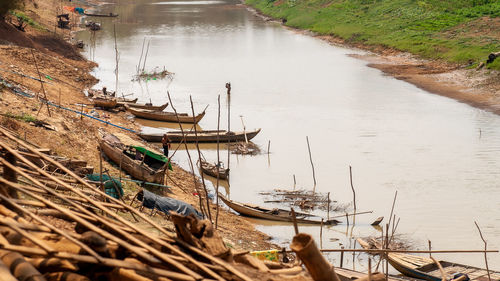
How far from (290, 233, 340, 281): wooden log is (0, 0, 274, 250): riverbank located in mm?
6081

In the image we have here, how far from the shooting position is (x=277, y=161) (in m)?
20.4

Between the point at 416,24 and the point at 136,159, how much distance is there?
33153mm

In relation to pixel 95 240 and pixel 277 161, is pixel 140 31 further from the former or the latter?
pixel 95 240

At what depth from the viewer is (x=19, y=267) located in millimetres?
3490

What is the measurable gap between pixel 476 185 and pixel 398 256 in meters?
6.71

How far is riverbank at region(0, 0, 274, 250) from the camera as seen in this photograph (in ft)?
47.5

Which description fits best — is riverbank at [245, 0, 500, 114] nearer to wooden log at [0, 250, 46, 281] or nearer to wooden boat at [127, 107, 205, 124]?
wooden boat at [127, 107, 205, 124]

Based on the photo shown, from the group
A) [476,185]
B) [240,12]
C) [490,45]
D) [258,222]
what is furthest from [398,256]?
[240,12]

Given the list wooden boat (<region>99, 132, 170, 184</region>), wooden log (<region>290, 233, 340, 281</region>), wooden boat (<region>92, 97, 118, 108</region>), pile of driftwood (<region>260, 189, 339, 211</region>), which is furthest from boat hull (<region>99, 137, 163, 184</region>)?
wooden log (<region>290, 233, 340, 281</region>)

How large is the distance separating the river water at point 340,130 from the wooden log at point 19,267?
10070 mm

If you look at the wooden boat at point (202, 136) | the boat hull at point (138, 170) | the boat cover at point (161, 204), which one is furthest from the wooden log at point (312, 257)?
the wooden boat at point (202, 136)

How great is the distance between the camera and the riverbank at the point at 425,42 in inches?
1249

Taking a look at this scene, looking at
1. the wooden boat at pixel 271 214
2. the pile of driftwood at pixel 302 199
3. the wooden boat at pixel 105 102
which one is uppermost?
the wooden boat at pixel 105 102

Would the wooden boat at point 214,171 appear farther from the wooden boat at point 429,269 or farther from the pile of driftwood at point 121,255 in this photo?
the pile of driftwood at point 121,255
